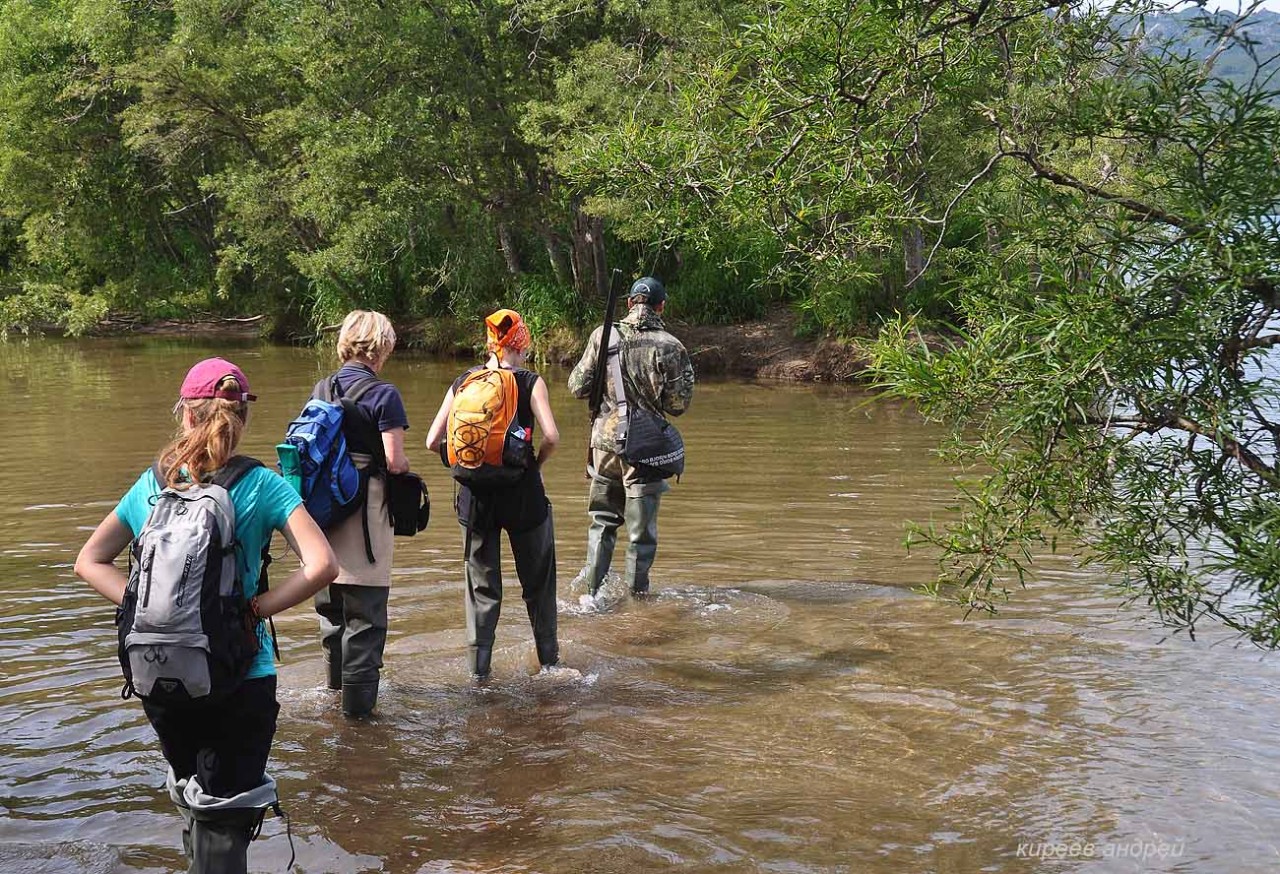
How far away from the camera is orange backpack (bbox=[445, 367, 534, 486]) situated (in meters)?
5.69

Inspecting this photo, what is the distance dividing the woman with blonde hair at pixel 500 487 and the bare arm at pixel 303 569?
217 centimetres

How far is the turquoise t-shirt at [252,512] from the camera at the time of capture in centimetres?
348

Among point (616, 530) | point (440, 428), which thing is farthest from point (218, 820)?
point (616, 530)

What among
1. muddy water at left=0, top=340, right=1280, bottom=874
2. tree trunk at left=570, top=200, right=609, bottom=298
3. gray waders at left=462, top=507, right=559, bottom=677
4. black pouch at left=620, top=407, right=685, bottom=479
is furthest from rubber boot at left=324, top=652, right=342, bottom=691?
tree trunk at left=570, top=200, right=609, bottom=298

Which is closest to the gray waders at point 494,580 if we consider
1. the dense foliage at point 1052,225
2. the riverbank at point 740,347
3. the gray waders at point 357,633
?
the gray waders at point 357,633

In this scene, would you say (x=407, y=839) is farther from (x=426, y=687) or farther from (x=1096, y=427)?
(x=1096, y=427)

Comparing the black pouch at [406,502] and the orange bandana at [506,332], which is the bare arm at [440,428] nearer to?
the orange bandana at [506,332]

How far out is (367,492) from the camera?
5363 mm

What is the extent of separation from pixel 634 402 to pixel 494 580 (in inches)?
72.4

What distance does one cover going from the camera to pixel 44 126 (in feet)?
103

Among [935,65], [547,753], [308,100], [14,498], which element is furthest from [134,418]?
[935,65]

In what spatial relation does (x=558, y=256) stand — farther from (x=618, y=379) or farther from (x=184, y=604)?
(x=184, y=604)

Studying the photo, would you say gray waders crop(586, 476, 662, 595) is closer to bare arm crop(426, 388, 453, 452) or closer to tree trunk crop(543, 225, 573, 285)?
bare arm crop(426, 388, 453, 452)

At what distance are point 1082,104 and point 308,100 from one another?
22.1 meters
